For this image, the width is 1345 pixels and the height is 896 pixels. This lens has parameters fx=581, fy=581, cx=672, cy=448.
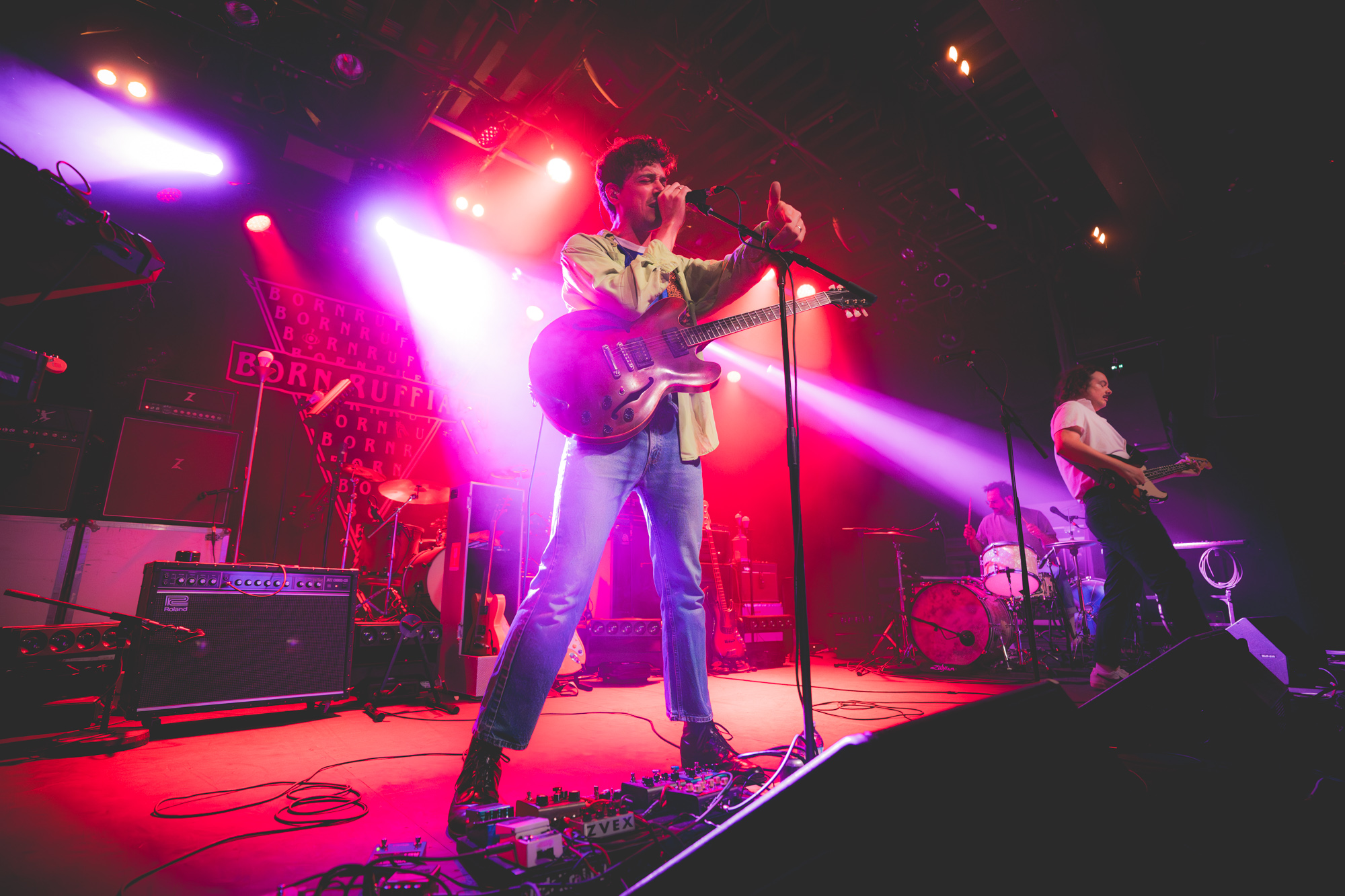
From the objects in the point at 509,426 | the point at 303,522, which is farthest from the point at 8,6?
the point at 509,426

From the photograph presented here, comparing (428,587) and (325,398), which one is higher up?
(325,398)

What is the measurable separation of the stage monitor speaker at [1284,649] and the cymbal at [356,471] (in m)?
6.55

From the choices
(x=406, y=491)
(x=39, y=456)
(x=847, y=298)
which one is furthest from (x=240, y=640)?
(x=847, y=298)

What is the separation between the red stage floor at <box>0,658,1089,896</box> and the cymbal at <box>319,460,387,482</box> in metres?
2.56

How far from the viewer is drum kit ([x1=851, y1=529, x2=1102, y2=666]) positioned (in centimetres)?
542

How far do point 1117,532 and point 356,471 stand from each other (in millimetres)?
6268

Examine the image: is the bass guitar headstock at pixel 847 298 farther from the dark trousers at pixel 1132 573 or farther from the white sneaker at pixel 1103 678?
the white sneaker at pixel 1103 678

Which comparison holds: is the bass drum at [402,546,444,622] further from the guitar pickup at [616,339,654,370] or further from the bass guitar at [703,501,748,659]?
the guitar pickup at [616,339,654,370]

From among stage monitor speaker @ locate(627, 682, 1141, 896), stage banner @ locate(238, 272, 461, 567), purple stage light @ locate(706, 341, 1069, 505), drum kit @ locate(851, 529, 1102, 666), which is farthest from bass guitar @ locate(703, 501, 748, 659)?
stage monitor speaker @ locate(627, 682, 1141, 896)

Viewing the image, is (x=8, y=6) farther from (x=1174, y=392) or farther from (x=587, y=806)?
(x=1174, y=392)

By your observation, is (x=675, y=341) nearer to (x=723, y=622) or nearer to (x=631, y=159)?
(x=631, y=159)

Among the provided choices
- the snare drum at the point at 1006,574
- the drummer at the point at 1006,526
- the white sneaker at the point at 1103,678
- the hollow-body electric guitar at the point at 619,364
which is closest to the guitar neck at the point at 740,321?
the hollow-body electric guitar at the point at 619,364

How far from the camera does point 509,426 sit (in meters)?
7.77

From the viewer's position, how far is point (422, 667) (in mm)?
4340
